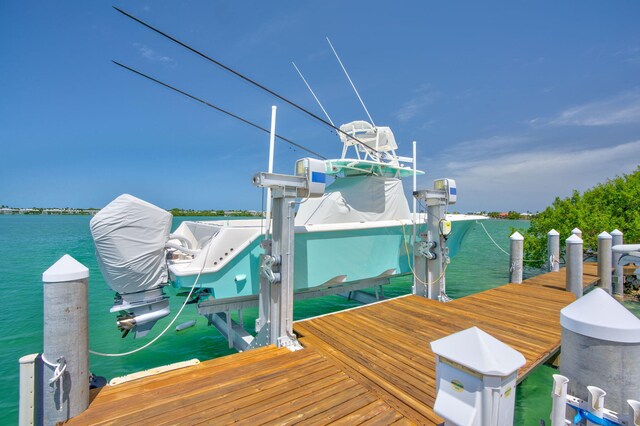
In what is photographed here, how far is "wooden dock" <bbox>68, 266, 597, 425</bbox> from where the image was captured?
2.45 metres

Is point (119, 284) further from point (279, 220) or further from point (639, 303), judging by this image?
point (639, 303)

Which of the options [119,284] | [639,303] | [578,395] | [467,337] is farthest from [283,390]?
[639,303]

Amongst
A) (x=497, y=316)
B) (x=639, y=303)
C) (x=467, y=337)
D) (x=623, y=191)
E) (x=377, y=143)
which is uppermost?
(x=377, y=143)

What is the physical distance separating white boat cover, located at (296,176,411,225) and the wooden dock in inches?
103

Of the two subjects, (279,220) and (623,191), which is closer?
(279,220)

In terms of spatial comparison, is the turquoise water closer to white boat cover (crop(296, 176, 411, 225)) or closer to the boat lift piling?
the boat lift piling

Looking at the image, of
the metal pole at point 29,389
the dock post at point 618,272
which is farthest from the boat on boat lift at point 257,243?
the dock post at point 618,272

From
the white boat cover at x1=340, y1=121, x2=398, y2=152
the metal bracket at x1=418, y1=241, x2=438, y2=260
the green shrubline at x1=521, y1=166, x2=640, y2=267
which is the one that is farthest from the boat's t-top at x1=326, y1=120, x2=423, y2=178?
the green shrubline at x1=521, y1=166, x2=640, y2=267

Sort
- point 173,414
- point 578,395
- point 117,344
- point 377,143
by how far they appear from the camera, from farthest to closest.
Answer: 1. point 377,143
2. point 117,344
3. point 173,414
4. point 578,395

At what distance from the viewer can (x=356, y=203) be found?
7.19m

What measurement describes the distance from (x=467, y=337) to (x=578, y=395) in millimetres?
902

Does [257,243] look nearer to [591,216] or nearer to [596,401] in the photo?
[596,401]

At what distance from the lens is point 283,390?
2777 mm

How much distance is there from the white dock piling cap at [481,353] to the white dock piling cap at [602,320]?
0.56 m
